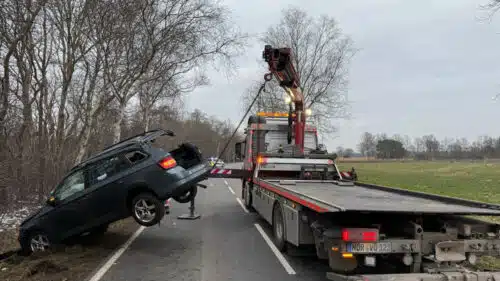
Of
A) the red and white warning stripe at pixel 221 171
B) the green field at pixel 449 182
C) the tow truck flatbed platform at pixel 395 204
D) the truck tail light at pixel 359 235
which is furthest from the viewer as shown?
the green field at pixel 449 182

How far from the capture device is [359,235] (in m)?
5.03

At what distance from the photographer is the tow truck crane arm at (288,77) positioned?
1067 centimetres

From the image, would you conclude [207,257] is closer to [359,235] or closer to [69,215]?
[69,215]

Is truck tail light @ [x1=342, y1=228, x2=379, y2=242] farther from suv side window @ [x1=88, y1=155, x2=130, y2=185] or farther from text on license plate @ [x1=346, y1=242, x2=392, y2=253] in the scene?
suv side window @ [x1=88, y1=155, x2=130, y2=185]

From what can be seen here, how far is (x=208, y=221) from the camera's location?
11930 millimetres

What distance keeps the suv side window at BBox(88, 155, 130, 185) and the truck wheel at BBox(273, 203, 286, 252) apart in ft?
10.0

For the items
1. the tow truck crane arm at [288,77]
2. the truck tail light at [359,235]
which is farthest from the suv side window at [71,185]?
the truck tail light at [359,235]

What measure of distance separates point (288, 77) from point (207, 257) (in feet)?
18.9

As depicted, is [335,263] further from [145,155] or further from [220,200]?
[220,200]

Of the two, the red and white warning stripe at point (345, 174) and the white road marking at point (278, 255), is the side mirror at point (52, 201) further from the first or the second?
the red and white warning stripe at point (345, 174)

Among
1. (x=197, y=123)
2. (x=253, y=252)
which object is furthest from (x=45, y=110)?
(x=197, y=123)

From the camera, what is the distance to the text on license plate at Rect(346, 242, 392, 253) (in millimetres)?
5035

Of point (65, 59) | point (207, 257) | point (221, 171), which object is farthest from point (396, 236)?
point (65, 59)

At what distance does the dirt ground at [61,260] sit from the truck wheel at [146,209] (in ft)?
2.91
